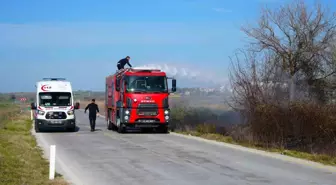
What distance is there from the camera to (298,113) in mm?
19469

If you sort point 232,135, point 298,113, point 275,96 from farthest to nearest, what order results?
point 232,135 < point 275,96 < point 298,113

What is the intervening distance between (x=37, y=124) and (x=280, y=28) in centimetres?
1425

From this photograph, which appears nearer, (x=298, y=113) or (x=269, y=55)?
(x=298, y=113)

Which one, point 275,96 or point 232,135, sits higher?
point 275,96

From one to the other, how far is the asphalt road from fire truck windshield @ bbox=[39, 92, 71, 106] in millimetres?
8808

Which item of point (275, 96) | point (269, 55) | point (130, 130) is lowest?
point (130, 130)

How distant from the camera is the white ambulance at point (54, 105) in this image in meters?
28.5

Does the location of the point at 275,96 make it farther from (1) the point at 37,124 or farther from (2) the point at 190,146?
(1) the point at 37,124

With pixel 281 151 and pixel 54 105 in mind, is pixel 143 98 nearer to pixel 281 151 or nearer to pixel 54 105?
pixel 54 105

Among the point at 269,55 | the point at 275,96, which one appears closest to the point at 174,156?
the point at 275,96

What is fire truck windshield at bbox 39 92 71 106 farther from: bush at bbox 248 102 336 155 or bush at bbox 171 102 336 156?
bush at bbox 248 102 336 155

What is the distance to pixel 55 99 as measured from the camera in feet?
96.1

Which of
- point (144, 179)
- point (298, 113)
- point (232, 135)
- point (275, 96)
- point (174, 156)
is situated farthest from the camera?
point (232, 135)

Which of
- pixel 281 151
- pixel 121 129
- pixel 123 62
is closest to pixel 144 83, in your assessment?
pixel 121 129
